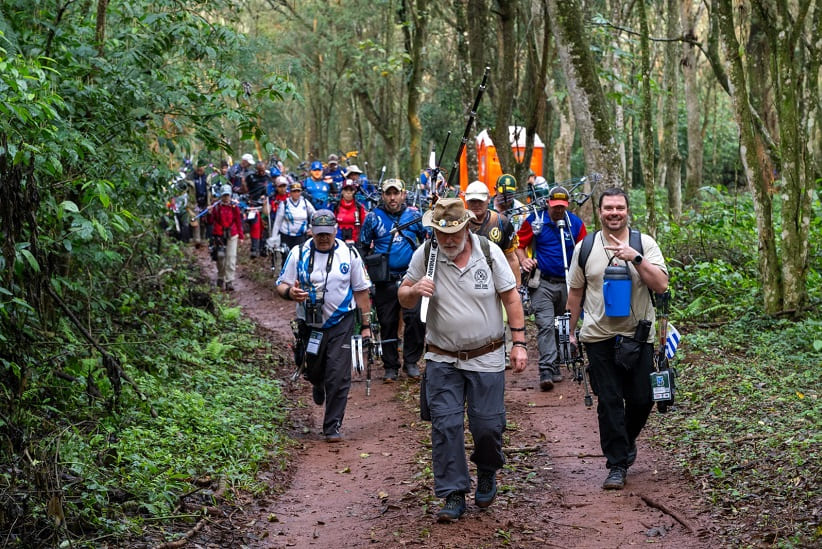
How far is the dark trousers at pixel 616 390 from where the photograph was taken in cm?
709

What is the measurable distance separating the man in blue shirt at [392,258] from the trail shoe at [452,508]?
5.19 meters

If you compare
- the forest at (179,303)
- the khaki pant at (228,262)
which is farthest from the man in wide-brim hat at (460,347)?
the khaki pant at (228,262)

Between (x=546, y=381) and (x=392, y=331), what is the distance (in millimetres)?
2405

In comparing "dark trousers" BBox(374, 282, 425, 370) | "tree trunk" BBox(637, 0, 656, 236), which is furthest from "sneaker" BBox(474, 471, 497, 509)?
"tree trunk" BBox(637, 0, 656, 236)

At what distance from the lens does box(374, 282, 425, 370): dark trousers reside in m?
11.9

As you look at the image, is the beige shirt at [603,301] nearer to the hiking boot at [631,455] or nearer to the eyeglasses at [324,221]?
the hiking boot at [631,455]

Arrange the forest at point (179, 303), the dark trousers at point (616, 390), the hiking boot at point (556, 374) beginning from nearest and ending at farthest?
the forest at point (179, 303) < the dark trousers at point (616, 390) < the hiking boot at point (556, 374)

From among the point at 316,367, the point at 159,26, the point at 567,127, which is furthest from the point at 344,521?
the point at 567,127

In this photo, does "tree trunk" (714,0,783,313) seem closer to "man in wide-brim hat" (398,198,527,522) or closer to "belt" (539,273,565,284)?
"belt" (539,273,565,284)

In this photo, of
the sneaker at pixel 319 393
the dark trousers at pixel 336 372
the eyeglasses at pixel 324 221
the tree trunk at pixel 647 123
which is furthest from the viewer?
the tree trunk at pixel 647 123

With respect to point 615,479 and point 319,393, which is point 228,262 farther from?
point 615,479

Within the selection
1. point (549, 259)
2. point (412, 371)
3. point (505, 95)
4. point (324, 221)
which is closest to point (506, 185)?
point (549, 259)

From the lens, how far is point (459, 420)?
651 cm

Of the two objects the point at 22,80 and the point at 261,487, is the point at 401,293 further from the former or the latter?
the point at 22,80
